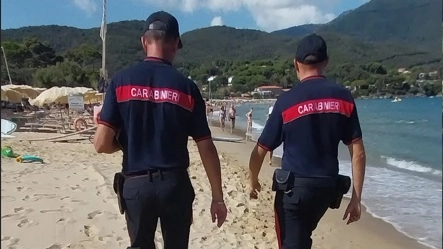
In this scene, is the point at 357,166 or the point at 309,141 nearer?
the point at 309,141

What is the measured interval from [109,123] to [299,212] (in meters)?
1.06

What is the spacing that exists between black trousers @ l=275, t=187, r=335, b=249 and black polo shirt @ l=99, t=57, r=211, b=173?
0.60 meters

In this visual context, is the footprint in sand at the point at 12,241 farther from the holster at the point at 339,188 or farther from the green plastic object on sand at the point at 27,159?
the green plastic object on sand at the point at 27,159

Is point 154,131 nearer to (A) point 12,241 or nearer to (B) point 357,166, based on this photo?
(B) point 357,166

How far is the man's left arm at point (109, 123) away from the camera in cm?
284

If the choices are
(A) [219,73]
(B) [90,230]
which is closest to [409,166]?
(B) [90,230]

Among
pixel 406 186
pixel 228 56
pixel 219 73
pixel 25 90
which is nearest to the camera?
pixel 406 186

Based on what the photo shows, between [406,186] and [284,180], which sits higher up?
[284,180]

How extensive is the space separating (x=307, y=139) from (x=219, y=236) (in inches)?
140

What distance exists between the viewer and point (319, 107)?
9.88ft

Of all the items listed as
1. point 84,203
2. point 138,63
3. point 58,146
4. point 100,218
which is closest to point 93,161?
point 58,146

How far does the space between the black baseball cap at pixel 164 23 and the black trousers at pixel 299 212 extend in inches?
38.8

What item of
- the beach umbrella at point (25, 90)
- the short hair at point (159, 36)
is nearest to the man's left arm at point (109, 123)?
the short hair at point (159, 36)

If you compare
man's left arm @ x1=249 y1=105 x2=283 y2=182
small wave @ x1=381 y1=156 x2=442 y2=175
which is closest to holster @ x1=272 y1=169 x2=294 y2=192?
man's left arm @ x1=249 y1=105 x2=283 y2=182
